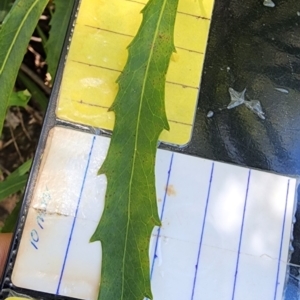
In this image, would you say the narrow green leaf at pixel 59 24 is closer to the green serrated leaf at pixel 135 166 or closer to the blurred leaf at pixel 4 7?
the blurred leaf at pixel 4 7

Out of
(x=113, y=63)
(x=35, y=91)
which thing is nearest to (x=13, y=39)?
(x=113, y=63)

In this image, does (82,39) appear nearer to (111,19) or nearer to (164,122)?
(111,19)

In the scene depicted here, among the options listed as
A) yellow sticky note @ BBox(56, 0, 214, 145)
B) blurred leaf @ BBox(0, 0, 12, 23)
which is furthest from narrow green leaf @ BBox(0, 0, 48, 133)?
blurred leaf @ BBox(0, 0, 12, 23)

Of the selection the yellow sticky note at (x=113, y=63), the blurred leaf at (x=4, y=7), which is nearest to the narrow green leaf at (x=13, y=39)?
the yellow sticky note at (x=113, y=63)

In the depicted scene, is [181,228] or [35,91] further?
[35,91]

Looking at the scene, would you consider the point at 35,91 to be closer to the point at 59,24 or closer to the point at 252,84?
the point at 59,24
